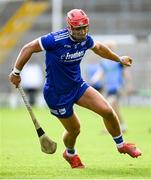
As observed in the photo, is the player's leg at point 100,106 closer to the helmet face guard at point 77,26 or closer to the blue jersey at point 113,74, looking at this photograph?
the helmet face guard at point 77,26

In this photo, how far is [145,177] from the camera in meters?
9.80

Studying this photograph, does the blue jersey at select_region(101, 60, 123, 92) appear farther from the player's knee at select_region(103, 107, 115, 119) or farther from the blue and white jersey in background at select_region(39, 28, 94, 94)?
the player's knee at select_region(103, 107, 115, 119)

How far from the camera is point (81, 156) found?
1287 cm

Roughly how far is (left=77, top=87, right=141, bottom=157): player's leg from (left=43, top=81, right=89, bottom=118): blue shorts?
0.08m

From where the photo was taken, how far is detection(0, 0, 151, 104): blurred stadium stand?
Answer: 113 ft

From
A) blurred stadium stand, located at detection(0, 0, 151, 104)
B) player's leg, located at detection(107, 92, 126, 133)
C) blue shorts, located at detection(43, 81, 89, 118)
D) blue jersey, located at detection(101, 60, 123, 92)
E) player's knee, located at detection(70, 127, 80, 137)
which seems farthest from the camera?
blurred stadium stand, located at detection(0, 0, 151, 104)

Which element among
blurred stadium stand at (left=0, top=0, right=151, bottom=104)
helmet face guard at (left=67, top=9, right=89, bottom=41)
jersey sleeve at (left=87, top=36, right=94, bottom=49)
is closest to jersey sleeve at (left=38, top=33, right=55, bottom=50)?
helmet face guard at (left=67, top=9, right=89, bottom=41)

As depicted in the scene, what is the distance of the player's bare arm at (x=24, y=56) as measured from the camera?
10359 mm

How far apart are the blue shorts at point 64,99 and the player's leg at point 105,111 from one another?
0.26ft

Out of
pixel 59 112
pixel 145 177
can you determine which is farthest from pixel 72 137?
pixel 145 177

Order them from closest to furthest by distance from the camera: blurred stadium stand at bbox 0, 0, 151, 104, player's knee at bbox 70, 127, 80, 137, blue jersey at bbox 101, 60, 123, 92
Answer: player's knee at bbox 70, 127, 80, 137 → blue jersey at bbox 101, 60, 123, 92 → blurred stadium stand at bbox 0, 0, 151, 104

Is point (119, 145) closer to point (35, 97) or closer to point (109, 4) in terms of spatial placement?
point (35, 97)

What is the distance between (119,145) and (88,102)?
0.78m

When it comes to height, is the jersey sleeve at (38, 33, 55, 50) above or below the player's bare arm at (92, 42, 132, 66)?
above
